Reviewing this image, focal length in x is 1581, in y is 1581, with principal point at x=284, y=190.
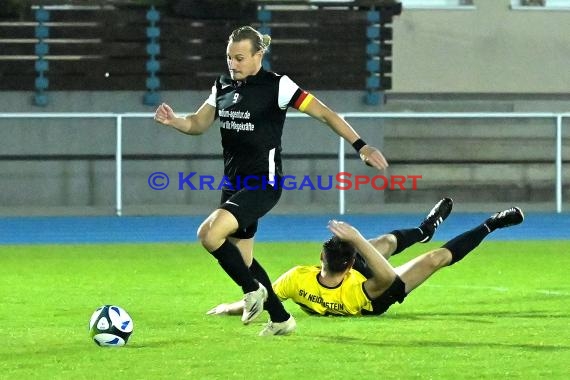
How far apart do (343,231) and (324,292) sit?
920mm

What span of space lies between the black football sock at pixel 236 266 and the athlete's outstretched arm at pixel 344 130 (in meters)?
0.94

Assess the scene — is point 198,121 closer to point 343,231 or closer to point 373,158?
point 343,231

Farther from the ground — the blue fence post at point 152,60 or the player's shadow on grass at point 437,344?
the blue fence post at point 152,60

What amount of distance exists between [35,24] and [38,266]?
932 cm

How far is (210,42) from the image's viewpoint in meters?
24.2

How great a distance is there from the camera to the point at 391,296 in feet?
33.3

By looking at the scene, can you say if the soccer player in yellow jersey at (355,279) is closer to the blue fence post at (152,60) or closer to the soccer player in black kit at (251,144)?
the soccer player in black kit at (251,144)

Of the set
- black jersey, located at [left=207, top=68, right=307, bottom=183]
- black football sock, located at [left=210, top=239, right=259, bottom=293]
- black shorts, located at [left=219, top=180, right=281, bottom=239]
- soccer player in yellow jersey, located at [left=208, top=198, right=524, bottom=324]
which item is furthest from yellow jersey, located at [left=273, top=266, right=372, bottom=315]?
black football sock, located at [left=210, top=239, right=259, bottom=293]

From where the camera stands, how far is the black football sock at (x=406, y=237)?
11.6m

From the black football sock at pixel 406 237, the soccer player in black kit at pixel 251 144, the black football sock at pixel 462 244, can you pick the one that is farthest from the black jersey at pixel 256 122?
the black football sock at pixel 406 237

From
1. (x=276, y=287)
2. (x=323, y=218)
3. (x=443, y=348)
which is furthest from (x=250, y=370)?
(x=323, y=218)

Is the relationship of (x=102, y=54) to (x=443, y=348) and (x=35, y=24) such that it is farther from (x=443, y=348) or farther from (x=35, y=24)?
(x=443, y=348)

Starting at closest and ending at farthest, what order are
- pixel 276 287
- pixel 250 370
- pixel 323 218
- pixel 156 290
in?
pixel 250 370 → pixel 276 287 → pixel 156 290 → pixel 323 218

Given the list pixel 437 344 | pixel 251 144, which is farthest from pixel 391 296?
pixel 251 144
